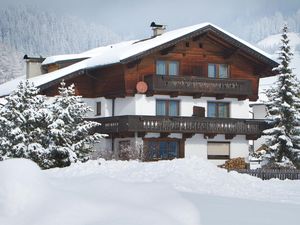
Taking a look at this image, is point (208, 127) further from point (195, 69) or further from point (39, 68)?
point (39, 68)

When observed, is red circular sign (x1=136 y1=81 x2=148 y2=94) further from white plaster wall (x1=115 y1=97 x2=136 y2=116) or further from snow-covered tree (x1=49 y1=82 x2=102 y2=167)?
snow-covered tree (x1=49 y1=82 x2=102 y2=167)

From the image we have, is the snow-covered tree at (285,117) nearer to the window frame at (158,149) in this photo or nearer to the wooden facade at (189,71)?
the wooden facade at (189,71)

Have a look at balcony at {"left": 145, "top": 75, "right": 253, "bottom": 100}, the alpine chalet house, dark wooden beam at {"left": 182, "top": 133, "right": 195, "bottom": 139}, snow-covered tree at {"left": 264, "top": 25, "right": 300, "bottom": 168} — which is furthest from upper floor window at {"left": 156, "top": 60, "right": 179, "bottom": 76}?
snow-covered tree at {"left": 264, "top": 25, "right": 300, "bottom": 168}

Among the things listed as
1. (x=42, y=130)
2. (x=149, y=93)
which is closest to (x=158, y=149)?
(x=149, y=93)

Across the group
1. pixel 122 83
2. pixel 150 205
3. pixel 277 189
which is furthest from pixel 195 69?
pixel 150 205

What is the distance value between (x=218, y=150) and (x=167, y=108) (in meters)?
4.26

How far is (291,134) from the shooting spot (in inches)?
1395

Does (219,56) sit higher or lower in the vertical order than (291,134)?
higher

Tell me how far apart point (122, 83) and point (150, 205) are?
2836 centimetres

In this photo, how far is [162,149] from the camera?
35.9 metres

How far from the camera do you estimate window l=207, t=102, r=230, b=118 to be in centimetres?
3756

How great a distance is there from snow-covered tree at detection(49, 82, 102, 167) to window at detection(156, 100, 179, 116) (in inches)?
249

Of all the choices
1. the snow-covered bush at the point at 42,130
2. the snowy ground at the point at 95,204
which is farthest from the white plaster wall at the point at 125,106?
the snowy ground at the point at 95,204

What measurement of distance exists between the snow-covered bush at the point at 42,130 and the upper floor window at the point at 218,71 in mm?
10256
